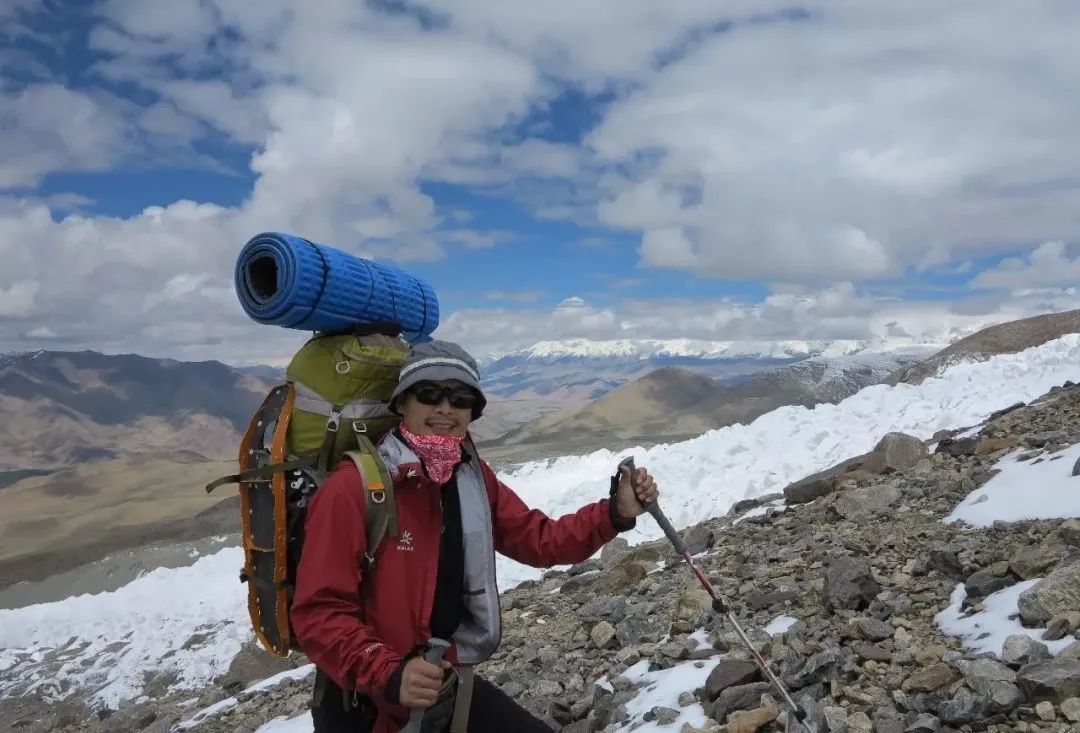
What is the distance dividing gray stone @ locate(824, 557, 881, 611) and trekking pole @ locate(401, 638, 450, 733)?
182 inches

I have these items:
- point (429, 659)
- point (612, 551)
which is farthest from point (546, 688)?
point (612, 551)

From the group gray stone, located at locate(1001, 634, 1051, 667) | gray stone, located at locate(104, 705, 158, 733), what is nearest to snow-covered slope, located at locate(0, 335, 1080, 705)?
gray stone, located at locate(104, 705, 158, 733)

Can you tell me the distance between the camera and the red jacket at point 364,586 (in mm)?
3186

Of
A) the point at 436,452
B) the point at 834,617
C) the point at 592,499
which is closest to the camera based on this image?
the point at 436,452

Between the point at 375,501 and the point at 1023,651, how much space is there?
4.12 m

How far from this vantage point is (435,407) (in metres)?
3.71

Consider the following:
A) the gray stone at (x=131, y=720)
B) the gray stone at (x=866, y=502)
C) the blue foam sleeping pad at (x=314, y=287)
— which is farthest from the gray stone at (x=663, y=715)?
the gray stone at (x=131, y=720)

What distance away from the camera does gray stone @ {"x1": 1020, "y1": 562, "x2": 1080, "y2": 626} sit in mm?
4965

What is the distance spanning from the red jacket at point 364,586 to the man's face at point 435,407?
0.22 m

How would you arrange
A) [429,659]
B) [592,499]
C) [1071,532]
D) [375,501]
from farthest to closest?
1. [592,499]
2. [1071,532]
3. [375,501]
4. [429,659]

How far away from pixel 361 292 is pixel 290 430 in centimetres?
83

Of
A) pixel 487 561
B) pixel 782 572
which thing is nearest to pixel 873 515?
pixel 782 572

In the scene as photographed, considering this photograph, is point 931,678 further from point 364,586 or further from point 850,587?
point 364,586

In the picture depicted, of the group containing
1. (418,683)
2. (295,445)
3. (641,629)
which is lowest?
(641,629)
